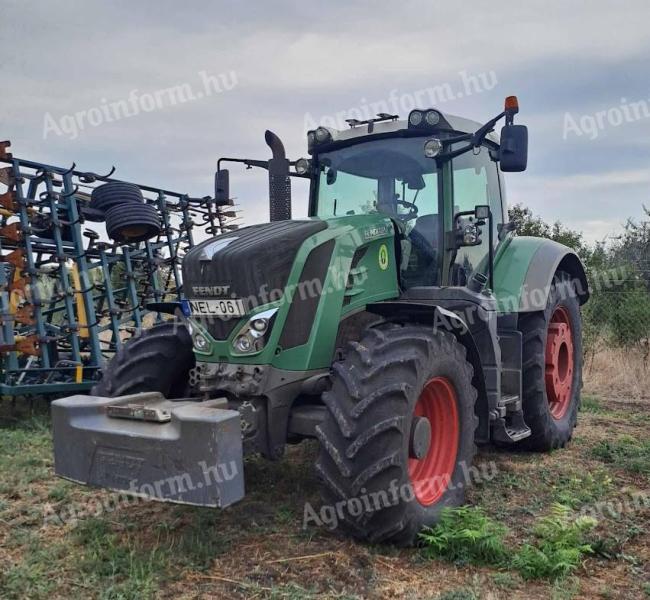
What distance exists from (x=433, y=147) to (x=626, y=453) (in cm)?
291

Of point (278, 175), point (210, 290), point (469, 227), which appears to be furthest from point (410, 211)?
point (210, 290)

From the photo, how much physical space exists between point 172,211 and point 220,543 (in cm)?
628

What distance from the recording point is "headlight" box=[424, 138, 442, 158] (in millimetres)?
4367

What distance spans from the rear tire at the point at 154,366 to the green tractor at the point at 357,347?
0.5 inches

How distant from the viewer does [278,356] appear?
364 cm

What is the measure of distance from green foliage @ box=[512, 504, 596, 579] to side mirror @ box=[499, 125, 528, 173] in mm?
2004

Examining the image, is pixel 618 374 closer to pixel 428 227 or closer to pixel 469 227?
pixel 469 227

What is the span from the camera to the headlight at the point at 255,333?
11.8 feet

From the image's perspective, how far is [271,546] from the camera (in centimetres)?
343

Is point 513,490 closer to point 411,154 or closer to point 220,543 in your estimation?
point 220,543

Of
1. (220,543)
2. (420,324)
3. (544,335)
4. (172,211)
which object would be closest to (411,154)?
(420,324)

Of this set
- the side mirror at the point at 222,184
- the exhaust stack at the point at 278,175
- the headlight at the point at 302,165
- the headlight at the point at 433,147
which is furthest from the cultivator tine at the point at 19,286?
the headlight at the point at 433,147

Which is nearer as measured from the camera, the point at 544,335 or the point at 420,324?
the point at 420,324

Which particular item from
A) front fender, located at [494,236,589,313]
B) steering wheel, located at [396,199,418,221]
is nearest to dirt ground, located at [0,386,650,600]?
front fender, located at [494,236,589,313]
